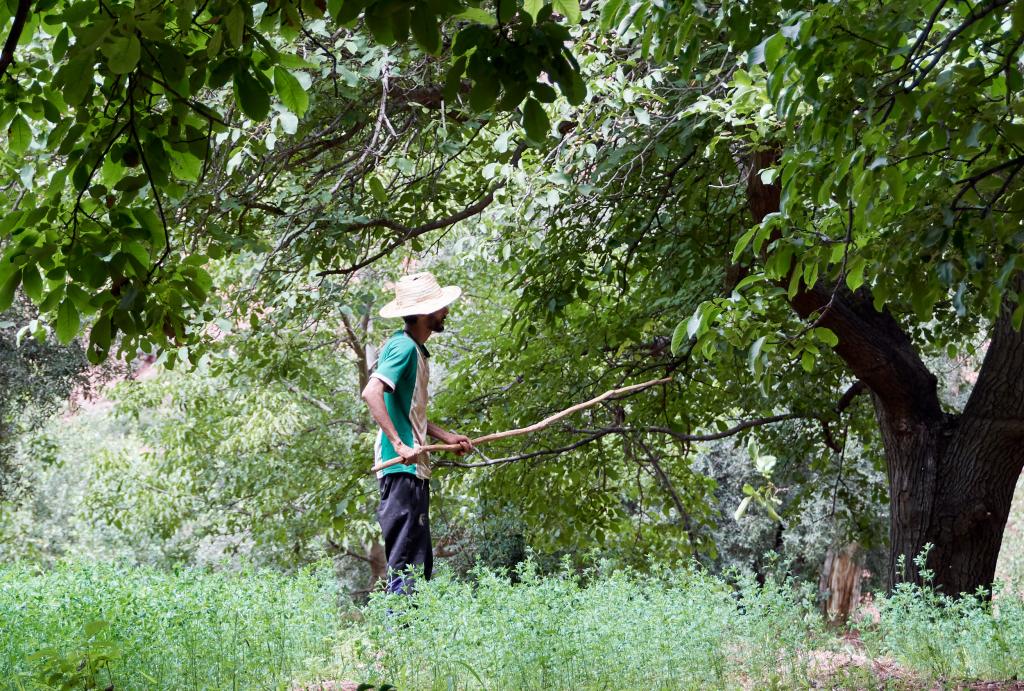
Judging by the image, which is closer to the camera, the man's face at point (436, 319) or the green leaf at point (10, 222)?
the green leaf at point (10, 222)

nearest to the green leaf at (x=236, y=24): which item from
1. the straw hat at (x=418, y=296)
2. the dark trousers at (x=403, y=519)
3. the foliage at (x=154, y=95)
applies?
the foliage at (x=154, y=95)

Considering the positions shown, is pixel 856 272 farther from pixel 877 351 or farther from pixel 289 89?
pixel 877 351

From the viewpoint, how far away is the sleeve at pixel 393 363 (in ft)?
17.4

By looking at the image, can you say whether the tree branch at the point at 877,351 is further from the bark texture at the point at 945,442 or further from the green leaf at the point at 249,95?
the green leaf at the point at 249,95

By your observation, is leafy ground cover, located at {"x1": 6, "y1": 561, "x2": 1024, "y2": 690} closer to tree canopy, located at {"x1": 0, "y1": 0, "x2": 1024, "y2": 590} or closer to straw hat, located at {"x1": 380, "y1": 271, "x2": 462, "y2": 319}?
tree canopy, located at {"x1": 0, "y1": 0, "x2": 1024, "y2": 590}

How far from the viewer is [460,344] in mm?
16875

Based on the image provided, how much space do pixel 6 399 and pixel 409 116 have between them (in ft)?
38.6

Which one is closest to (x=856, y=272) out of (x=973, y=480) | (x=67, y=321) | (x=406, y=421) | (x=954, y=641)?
(x=954, y=641)

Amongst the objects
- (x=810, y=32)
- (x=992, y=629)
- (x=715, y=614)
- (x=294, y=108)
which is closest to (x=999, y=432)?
(x=992, y=629)

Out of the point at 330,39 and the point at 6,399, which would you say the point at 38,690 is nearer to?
the point at 330,39

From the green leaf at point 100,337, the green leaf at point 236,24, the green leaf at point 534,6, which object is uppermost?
the green leaf at point 534,6

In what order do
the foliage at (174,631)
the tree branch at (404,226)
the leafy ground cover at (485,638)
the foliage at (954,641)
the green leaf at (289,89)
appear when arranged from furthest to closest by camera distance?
the tree branch at (404,226)
the foliage at (954,641)
the leafy ground cover at (485,638)
the foliage at (174,631)
the green leaf at (289,89)

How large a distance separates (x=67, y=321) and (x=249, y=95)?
3.15ft

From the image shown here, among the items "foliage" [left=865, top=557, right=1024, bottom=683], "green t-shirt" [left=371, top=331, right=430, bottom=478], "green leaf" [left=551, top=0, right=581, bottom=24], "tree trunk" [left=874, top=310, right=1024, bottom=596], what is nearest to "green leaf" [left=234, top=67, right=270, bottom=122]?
"green leaf" [left=551, top=0, right=581, bottom=24]
